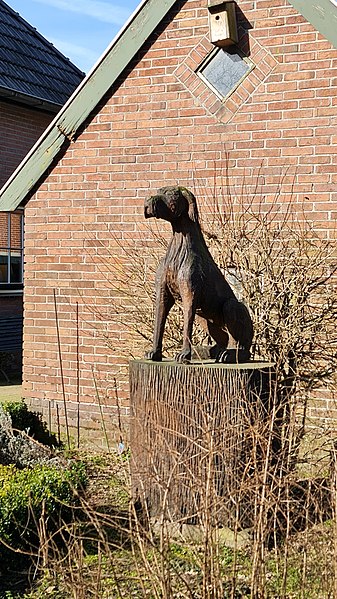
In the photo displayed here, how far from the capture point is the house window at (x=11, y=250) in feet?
50.1

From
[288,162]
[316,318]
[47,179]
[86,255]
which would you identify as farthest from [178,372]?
[47,179]

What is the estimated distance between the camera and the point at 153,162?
8.32m

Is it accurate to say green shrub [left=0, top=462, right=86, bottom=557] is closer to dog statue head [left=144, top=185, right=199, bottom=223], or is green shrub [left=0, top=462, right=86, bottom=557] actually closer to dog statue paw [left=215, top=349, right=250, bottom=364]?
dog statue paw [left=215, top=349, right=250, bottom=364]

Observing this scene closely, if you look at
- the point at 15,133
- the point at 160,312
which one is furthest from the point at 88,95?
the point at 15,133

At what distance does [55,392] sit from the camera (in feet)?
29.1

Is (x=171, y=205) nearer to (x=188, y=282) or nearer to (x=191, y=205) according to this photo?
(x=191, y=205)

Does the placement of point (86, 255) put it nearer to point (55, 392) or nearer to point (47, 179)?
point (47, 179)

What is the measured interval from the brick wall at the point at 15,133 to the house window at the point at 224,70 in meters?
7.49

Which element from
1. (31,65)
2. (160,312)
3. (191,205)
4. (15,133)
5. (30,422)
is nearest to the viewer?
(191,205)

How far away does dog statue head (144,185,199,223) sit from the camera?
536 cm

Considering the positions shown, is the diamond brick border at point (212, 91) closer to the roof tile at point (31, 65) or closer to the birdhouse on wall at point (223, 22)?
the birdhouse on wall at point (223, 22)

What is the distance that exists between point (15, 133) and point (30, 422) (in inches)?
310

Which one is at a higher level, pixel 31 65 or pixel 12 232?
pixel 31 65

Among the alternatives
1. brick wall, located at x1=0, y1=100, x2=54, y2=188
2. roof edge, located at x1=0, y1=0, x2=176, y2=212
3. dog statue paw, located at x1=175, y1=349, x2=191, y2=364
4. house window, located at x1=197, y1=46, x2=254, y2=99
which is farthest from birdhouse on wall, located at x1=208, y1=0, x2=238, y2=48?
brick wall, located at x1=0, y1=100, x2=54, y2=188
